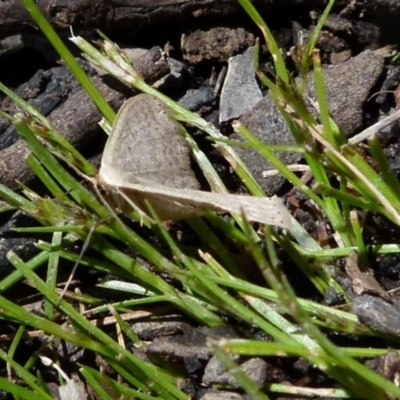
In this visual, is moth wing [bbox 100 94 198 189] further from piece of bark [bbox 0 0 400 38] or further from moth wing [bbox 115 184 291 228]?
piece of bark [bbox 0 0 400 38]

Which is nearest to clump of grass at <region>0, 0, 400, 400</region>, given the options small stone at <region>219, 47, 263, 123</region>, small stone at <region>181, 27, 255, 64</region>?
small stone at <region>219, 47, 263, 123</region>

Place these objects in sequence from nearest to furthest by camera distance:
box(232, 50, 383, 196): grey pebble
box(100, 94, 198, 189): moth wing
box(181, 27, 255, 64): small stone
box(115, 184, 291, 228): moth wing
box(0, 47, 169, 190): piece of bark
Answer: box(115, 184, 291, 228): moth wing
box(100, 94, 198, 189): moth wing
box(232, 50, 383, 196): grey pebble
box(0, 47, 169, 190): piece of bark
box(181, 27, 255, 64): small stone

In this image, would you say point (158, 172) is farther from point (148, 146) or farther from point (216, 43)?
point (216, 43)

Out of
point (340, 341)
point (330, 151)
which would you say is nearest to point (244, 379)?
point (340, 341)

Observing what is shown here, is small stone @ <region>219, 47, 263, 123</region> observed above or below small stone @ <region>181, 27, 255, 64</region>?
below

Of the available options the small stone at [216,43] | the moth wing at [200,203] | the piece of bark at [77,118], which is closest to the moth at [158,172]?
the moth wing at [200,203]

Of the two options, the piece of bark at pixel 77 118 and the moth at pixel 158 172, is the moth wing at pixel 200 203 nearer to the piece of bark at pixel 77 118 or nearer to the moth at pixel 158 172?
the moth at pixel 158 172
